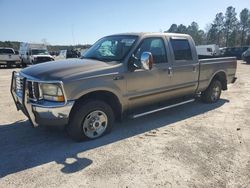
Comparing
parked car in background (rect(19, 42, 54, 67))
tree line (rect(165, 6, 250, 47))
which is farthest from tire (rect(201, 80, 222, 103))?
tree line (rect(165, 6, 250, 47))

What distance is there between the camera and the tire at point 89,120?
445cm

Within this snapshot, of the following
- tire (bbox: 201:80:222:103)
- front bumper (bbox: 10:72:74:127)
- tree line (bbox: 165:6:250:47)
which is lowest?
tire (bbox: 201:80:222:103)

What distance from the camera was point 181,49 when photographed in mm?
6191

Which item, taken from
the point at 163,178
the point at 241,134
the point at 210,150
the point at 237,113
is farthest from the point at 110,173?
the point at 237,113

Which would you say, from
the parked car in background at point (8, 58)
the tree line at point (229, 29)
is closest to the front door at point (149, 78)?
the parked car in background at point (8, 58)

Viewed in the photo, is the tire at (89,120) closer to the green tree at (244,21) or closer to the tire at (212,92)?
the tire at (212,92)

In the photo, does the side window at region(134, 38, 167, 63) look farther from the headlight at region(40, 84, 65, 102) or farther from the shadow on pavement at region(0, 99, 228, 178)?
the headlight at region(40, 84, 65, 102)

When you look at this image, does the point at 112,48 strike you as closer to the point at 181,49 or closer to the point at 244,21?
the point at 181,49

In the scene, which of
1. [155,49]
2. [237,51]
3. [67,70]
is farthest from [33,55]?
[237,51]

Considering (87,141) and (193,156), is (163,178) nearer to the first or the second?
(193,156)

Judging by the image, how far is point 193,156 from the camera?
4156 millimetres

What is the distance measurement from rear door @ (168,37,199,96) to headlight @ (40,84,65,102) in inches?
105

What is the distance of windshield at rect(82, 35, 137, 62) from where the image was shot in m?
5.14

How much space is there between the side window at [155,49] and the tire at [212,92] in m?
2.40
